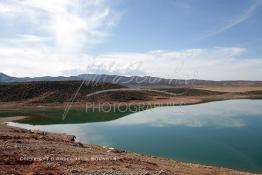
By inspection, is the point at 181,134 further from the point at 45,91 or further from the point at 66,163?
the point at 45,91

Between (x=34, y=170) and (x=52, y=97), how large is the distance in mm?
70626

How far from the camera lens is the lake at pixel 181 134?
30234 mm

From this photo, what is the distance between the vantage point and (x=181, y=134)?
1608 inches

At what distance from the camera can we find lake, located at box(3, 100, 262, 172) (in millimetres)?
30234

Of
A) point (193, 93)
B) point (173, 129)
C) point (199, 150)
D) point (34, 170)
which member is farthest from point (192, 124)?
point (193, 93)

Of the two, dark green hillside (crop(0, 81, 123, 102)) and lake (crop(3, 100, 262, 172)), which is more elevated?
dark green hillside (crop(0, 81, 123, 102))

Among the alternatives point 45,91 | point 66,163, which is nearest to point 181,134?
point 66,163

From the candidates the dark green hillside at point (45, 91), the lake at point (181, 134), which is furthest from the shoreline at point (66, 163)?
the dark green hillside at point (45, 91)

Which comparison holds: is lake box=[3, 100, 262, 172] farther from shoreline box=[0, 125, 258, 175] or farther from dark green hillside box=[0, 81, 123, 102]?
dark green hillside box=[0, 81, 123, 102]

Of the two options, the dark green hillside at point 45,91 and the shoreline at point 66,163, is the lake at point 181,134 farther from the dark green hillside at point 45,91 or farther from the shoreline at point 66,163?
the dark green hillside at point 45,91

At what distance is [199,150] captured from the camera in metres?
32.5

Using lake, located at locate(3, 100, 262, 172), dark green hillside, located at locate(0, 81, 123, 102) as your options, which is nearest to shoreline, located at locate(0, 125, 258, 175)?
lake, located at locate(3, 100, 262, 172)

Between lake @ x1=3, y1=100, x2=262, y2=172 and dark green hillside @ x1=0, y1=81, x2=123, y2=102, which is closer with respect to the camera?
lake @ x1=3, y1=100, x2=262, y2=172

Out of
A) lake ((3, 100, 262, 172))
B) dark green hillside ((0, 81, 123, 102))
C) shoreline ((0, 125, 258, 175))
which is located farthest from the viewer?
dark green hillside ((0, 81, 123, 102))
